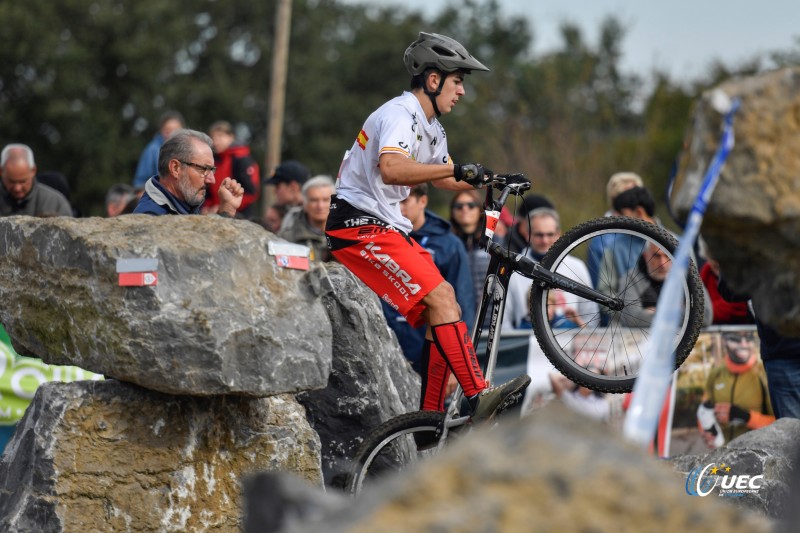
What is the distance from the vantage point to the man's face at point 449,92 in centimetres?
586

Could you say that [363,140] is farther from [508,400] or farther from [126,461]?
[126,461]

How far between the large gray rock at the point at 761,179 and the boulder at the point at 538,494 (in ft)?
3.59

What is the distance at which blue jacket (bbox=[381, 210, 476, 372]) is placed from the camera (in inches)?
299

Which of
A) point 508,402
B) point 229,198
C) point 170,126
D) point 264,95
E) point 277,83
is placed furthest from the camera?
point 264,95

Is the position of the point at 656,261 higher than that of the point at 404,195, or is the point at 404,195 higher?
the point at 404,195

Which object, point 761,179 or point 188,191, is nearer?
point 761,179

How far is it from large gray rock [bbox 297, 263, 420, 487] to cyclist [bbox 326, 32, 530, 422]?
0.62 metres

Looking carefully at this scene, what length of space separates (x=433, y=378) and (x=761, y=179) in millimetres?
3112

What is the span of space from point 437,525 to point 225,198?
4.30 metres

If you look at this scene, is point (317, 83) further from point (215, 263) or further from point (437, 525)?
point (437, 525)

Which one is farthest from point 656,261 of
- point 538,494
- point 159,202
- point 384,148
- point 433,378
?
point 538,494

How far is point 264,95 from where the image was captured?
101ft

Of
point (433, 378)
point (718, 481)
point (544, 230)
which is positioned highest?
point (544, 230)

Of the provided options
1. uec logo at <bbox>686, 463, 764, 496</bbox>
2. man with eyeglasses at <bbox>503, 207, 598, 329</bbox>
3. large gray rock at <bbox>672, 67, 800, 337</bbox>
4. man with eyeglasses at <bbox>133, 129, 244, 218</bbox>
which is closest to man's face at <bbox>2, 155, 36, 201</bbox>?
man with eyeglasses at <bbox>133, 129, 244, 218</bbox>
